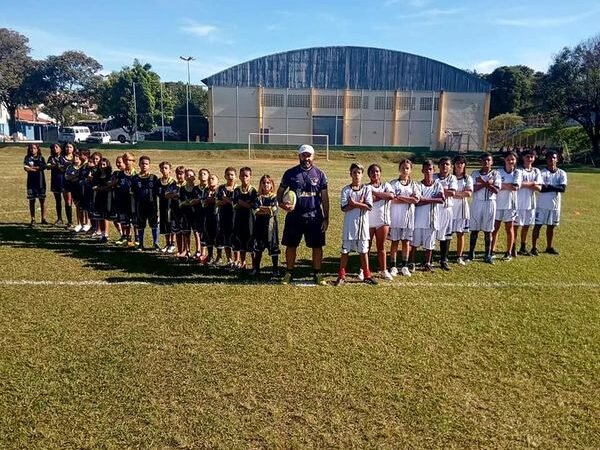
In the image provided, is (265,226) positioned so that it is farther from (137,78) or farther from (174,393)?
(137,78)

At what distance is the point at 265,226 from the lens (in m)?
7.64

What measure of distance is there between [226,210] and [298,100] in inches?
1954

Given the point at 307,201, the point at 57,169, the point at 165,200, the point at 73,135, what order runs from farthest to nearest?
1. the point at 73,135
2. the point at 57,169
3. the point at 165,200
4. the point at 307,201

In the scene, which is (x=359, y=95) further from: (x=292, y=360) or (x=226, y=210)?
(x=292, y=360)

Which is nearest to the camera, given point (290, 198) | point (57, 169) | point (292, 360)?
point (292, 360)

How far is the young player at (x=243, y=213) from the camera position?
7.62 meters

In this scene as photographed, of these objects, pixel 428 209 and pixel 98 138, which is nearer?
pixel 428 209

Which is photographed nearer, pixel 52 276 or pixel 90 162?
pixel 52 276

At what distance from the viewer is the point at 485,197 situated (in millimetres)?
8664

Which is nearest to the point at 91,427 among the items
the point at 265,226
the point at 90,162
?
the point at 265,226

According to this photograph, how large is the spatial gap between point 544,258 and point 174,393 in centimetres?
763

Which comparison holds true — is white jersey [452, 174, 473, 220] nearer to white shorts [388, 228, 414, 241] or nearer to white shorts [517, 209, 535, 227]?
white shorts [388, 228, 414, 241]

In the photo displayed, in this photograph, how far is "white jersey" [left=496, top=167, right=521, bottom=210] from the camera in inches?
348

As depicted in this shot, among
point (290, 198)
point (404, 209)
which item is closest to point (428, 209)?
point (404, 209)
